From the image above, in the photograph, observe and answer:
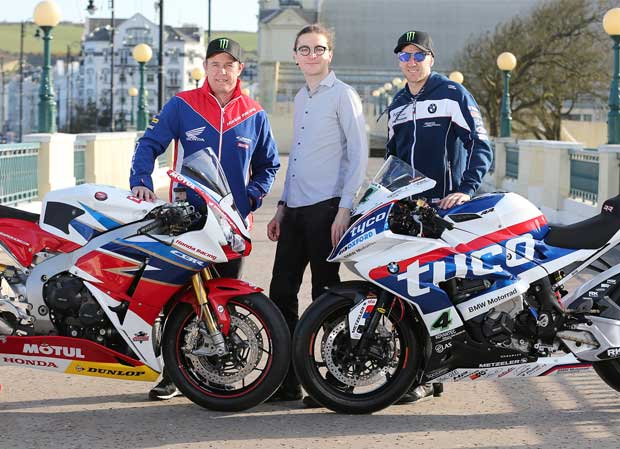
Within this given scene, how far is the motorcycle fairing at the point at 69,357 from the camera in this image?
5855mm

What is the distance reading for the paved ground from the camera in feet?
18.2

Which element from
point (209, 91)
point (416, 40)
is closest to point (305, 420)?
point (209, 91)

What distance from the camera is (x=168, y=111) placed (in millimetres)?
6445

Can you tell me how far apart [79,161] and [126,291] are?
1574 centimetres

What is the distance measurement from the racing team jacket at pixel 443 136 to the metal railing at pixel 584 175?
12470 millimetres

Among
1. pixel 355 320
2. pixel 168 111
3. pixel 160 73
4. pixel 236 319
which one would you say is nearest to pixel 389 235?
pixel 355 320

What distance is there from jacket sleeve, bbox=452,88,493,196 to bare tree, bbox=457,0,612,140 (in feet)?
138

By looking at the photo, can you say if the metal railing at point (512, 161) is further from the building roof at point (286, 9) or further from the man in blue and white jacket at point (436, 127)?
the building roof at point (286, 9)

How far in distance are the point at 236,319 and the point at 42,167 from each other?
12.4 metres

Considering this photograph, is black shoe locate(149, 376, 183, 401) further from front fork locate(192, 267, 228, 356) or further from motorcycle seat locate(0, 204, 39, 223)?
motorcycle seat locate(0, 204, 39, 223)

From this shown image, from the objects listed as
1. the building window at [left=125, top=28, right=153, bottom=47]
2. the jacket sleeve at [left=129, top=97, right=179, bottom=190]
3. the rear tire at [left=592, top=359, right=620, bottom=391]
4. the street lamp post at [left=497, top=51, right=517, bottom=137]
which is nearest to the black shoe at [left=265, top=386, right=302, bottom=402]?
the jacket sleeve at [left=129, top=97, right=179, bottom=190]

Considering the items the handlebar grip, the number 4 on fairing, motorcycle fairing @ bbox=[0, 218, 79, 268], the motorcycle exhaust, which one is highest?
the handlebar grip

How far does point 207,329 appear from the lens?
19.6 ft

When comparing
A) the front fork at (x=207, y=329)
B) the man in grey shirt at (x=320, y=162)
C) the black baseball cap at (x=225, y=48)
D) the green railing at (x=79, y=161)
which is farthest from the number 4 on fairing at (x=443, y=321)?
the green railing at (x=79, y=161)
